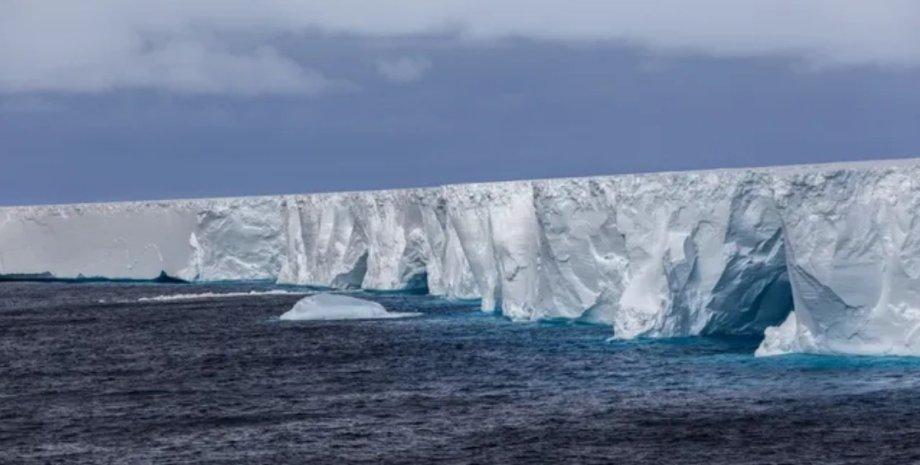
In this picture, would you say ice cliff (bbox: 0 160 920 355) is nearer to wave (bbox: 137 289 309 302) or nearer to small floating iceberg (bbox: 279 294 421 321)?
wave (bbox: 137 289 309 302)

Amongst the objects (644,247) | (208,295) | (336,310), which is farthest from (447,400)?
(208,295)

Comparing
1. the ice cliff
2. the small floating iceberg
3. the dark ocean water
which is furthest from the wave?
the dark ocean water

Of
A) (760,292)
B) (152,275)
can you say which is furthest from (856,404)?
(152,275)

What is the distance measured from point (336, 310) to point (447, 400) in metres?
19.7

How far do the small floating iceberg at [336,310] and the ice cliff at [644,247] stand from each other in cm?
312

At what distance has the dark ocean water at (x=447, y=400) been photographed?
18.5 metres

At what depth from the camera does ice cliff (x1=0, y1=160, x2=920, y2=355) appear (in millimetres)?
24422

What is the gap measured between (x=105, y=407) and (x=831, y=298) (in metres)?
12.3

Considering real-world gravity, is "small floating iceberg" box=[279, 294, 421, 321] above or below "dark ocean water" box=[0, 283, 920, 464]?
above

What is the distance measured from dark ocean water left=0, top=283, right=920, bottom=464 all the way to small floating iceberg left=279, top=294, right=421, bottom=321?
4.10 m

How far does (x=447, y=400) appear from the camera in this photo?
23.6 meters

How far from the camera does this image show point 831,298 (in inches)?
972

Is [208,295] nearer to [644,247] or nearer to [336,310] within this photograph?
[336,310]

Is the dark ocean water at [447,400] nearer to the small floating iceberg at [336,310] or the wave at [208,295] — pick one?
the small floating iceberg at [336,310]
